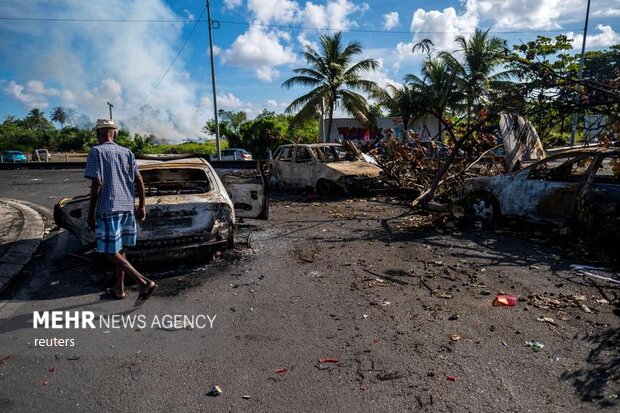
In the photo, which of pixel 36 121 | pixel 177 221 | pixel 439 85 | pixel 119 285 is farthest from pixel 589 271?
pixel 36 121

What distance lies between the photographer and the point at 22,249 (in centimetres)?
618

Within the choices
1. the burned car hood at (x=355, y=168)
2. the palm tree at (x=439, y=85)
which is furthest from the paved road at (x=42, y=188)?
the palm tree at (x=439, y=85)

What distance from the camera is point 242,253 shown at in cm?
597

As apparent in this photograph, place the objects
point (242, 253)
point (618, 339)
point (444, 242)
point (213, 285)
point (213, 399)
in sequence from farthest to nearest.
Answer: point (444, 242) < point (242, 253) < point (213, 285) < point (618, 339) < point (213, 399)

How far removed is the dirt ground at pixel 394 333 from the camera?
8.84 feet

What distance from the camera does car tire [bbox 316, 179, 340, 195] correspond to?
11.7 m

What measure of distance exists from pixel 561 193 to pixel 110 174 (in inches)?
236

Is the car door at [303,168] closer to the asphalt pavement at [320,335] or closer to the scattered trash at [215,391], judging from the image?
the asphalt pavement at [320,335]

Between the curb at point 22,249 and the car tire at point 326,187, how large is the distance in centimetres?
668

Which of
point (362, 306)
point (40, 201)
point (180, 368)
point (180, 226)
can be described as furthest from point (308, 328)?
point (40, 201)

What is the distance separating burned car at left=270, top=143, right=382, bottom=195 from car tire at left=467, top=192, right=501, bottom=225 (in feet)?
13.6

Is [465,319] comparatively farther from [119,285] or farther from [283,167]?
[283,167]

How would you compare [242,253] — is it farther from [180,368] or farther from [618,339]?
[618,339]

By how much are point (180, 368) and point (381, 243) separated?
4127 millimetres
